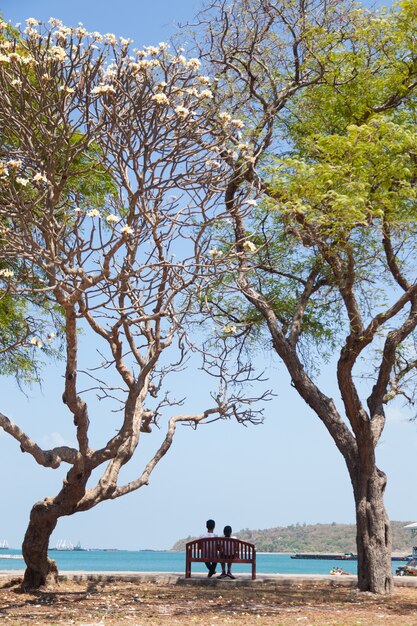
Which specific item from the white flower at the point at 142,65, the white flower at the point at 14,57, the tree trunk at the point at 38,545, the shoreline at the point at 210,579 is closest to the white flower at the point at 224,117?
the white flower at the point at 142,65

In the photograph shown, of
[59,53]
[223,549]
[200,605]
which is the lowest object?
[200,605]

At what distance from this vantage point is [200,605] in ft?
38.8

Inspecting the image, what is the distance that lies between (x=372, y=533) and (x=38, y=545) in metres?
5.67

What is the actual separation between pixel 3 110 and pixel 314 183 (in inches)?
202

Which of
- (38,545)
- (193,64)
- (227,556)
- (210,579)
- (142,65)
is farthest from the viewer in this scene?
(227,556)

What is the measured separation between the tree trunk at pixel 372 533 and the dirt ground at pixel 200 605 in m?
0.32

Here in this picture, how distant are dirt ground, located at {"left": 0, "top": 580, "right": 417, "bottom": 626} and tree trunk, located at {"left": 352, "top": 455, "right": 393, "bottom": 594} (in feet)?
1.05

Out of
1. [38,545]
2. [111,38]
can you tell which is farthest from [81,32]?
[38,545]

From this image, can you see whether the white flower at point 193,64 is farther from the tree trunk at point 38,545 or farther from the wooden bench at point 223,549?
the wooden bench at point 223,549

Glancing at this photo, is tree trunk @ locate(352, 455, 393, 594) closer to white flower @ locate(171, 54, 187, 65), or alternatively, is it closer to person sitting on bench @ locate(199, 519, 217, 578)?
person sitting on bench @ locate(199, 519, 217, 578)

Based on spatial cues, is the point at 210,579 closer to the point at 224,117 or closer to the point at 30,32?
the point at 224,117

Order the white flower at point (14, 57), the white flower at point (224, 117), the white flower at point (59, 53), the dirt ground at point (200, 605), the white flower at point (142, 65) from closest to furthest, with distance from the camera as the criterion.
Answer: the white flower at point (59, 53)
the white flower at point (14, 57)
the white flower at point (142, 65)
the white flower at point (224, 117)
the dirt ground at point (200, 605)

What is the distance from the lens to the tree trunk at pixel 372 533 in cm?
1406

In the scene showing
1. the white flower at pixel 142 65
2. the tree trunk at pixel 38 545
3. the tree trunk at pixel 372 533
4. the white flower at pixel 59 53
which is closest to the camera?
the white flower at pixel 59 53
